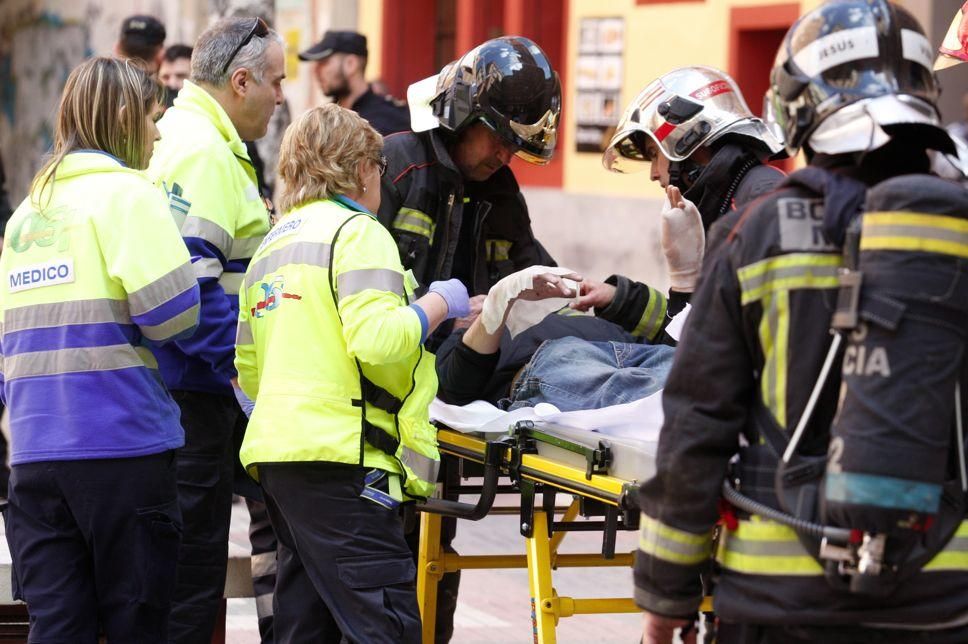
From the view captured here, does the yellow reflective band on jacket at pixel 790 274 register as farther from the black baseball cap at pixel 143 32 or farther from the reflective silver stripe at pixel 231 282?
the black baseball cap at pixel 143 32

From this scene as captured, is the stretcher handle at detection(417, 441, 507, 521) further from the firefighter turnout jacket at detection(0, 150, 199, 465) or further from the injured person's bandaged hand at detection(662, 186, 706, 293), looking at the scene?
the firefighter turnout jacket at detection(0, 150, 199, 465)

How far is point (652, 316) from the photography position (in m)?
4.78

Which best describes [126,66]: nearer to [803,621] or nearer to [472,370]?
[472,370]

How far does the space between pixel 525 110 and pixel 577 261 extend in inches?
319

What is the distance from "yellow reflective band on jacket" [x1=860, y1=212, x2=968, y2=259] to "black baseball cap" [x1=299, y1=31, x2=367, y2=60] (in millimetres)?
6628

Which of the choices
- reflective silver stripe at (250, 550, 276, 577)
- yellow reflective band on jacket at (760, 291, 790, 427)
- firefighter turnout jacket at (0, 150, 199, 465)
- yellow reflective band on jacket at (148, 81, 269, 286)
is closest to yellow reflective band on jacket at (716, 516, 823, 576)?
yellow reflective band on jacket at (760, 291, 790, 427)

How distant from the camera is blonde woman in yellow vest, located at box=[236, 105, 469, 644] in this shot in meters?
3.87

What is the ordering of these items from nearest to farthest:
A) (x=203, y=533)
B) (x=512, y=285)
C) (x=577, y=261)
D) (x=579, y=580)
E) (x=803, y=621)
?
(x=803, y=621), (x=512, y=285), (x=203, y=533), (x=579, y=580), (x=577, y=261)

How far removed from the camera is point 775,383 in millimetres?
2605

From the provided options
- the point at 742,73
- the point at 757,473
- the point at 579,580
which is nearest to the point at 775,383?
the point at 757,473

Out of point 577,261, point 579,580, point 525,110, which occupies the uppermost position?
point 525,110

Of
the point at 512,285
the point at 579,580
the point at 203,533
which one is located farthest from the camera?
the point at 579,580

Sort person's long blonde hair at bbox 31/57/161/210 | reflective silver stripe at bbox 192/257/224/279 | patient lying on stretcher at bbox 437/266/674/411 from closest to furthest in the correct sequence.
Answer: person's long blonde hair at bbox 31/57/161/210, patient lying on stretcher at bbox 437/266/674/411, reflective silver stripe at bbox 192/257/224/279

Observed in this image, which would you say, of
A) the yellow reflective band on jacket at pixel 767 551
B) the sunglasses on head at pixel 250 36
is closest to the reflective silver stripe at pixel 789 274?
the yellow reflective band on jacket at pixel 767 551
